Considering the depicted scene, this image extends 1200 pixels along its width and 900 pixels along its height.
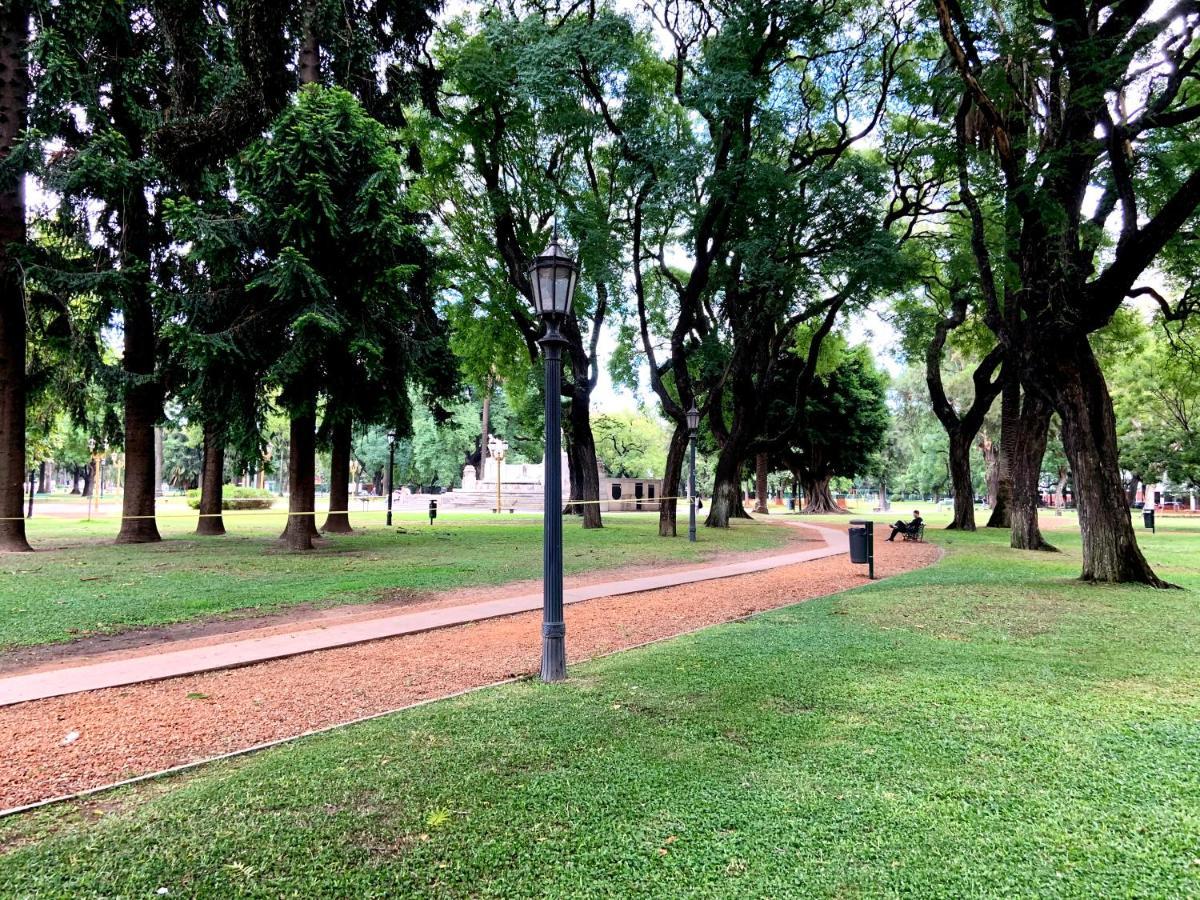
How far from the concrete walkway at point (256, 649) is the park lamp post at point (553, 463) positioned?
264cm

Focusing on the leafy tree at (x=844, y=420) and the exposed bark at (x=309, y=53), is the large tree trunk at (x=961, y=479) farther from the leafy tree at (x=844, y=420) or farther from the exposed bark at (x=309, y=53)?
the exposed bark at (x=309, y=53)

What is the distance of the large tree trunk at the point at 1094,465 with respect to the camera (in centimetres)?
978

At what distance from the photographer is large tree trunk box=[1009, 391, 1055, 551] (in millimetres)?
16172

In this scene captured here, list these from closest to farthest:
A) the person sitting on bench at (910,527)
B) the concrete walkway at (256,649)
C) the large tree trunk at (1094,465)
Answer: the concrete walkway at (256,649)
the large tree trunk at (1094,465)
the person sitting on bench at (910,527)

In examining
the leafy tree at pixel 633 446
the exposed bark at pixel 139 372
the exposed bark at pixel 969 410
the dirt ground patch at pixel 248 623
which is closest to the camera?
the dirt ground patch at pixel 248 623

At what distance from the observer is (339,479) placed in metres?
19.0

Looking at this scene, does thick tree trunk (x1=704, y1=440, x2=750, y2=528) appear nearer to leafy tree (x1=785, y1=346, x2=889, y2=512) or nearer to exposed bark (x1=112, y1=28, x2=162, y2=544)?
leafy tree (x1=785, y1=346, x2=889, y2=512)

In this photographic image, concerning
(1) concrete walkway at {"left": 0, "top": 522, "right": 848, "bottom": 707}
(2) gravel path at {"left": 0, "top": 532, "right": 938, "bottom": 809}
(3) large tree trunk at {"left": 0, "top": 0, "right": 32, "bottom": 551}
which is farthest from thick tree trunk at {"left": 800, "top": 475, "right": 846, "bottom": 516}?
(3) large tree trunk at {"left": 0, "top": 0, "right": 32, "bottom": 551}

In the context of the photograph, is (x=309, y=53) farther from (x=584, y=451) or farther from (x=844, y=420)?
(x=844, y=420)

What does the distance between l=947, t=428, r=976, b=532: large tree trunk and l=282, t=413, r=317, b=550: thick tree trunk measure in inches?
836

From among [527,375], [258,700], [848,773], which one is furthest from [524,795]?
[527,375]

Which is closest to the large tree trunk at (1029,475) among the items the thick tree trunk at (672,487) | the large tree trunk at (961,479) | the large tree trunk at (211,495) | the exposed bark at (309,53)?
the large tree trunk at (961,479)

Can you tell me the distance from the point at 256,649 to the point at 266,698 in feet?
5.26

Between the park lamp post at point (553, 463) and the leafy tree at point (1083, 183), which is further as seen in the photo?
the leafy tree at point (1083, 183)
